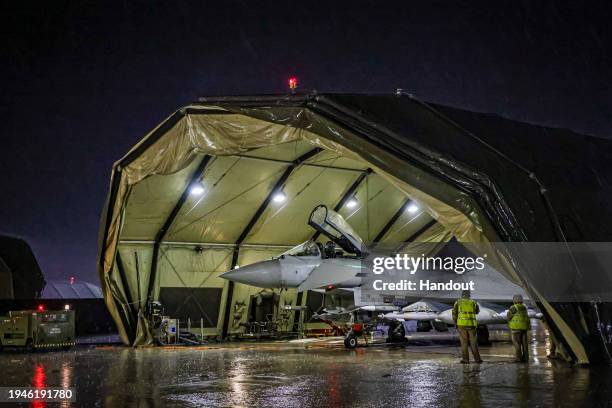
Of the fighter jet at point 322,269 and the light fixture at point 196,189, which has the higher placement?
the light fixture at point 196,189

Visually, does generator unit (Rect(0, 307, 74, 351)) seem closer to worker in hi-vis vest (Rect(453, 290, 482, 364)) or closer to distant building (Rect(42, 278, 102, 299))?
worker in hi-vis vest (Rect(453, 290, 482, 364))

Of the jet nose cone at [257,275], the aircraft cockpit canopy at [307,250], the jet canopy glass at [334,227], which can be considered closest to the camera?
the jet canopy glass at [334,227]

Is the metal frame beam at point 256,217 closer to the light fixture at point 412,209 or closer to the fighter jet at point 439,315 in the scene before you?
the fighter jet at point 439,315

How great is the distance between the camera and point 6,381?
33.1ft

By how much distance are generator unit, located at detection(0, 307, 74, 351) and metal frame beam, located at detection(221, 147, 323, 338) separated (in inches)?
215

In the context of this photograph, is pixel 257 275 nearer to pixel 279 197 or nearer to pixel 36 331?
pixel 279 197

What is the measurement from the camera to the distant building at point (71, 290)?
152 feet

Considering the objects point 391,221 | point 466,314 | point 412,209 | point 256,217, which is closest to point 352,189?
point 391,221

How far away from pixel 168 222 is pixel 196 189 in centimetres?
214

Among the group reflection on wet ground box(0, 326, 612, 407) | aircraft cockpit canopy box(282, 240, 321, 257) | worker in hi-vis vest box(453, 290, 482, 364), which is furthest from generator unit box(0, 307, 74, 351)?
worker in hi-vis vest box(453, 290, 482, 364)

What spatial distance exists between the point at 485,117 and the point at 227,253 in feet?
36.4

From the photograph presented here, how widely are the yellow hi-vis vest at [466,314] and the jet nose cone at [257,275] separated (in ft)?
24.1

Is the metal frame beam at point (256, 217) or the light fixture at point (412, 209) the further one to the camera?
the light fixture at point (412, 209)

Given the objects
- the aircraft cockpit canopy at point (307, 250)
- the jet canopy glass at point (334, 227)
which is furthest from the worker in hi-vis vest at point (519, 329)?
the aircraft cockpit canopy at point (307, 250)
